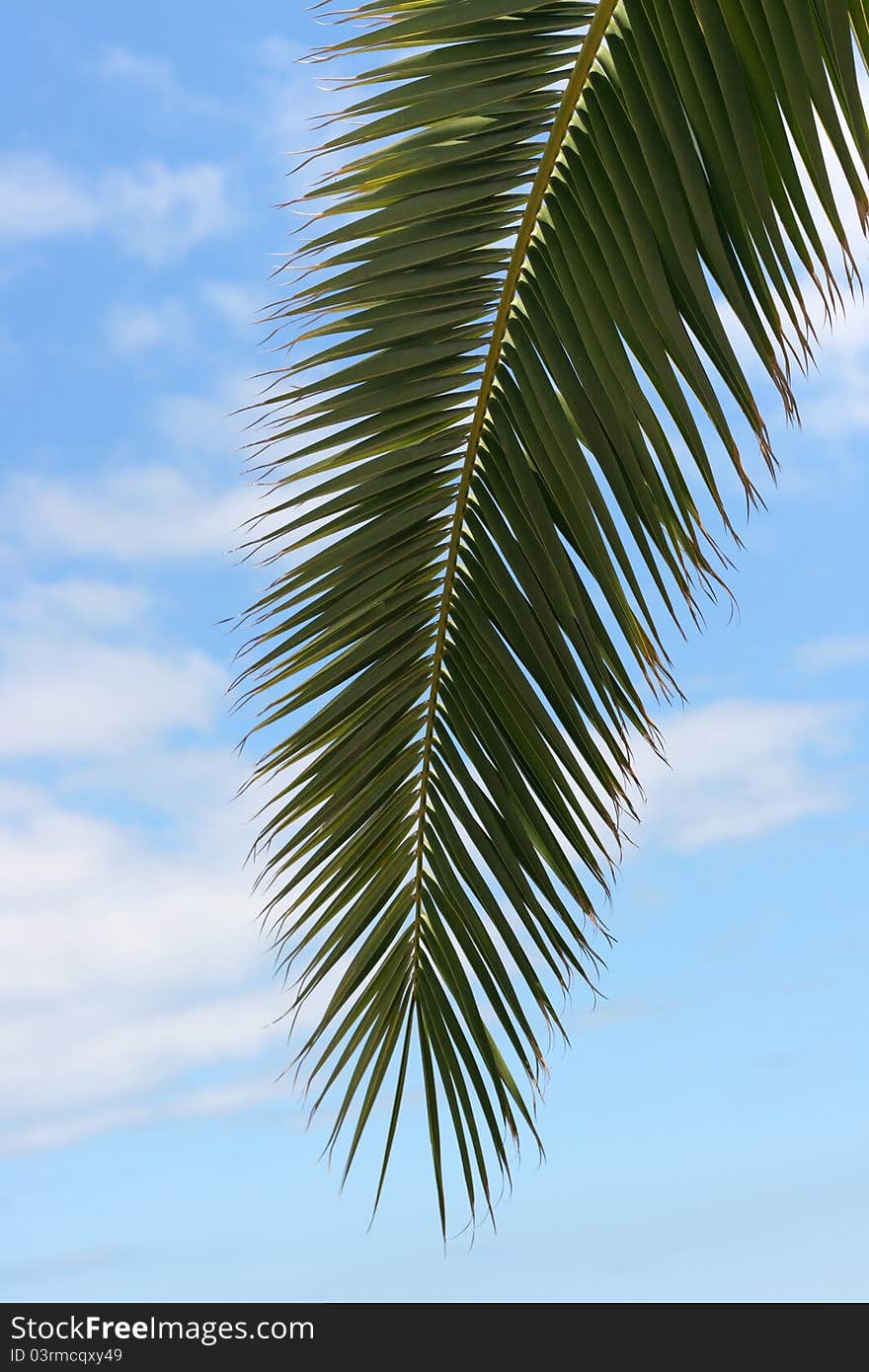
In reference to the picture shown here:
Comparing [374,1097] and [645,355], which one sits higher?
[645,355]

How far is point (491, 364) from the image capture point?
218 cm

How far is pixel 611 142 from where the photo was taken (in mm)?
1891

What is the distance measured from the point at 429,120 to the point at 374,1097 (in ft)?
6.08

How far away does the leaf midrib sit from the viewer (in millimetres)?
1893

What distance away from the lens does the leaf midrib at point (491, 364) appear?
189cm
